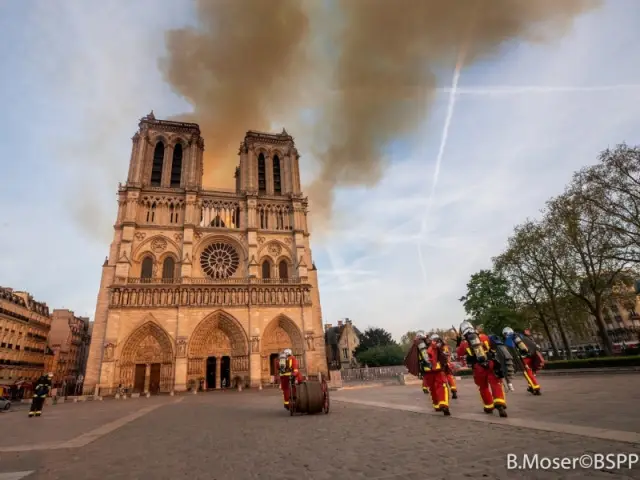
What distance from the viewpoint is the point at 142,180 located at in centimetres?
3325

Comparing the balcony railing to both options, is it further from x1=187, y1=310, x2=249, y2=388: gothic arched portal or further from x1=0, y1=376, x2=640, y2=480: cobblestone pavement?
x1=0, y1=376, x2=640, y2=480: cobblestone pavement

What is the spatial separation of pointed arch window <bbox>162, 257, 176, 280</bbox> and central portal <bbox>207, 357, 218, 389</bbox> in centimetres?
845

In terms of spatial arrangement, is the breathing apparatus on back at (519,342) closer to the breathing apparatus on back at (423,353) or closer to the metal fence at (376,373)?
the breathing apparatus on back at (423,353)

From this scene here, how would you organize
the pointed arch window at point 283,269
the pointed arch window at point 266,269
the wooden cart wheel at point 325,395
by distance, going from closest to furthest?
the wooden cart wheel at point 325,395, the pointed arch window at point 266,269, the pointed arch window at point 283,269

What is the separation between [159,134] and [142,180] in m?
6.03

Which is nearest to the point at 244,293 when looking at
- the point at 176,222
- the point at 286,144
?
the point at 176,222

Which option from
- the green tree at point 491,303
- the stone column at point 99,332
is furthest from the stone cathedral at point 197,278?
the green tree at point 491,303

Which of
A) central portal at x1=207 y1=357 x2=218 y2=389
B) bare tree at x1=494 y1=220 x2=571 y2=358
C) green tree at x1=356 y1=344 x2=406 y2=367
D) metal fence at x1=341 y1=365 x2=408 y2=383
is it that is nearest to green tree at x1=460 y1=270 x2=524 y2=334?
bare tree at x1=494 y1=220 x2=571 y2=358

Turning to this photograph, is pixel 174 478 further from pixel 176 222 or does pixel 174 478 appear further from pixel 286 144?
pixel 286 144

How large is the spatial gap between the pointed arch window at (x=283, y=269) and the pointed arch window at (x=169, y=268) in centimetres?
1009

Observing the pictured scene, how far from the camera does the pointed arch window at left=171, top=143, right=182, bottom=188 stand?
117 ft

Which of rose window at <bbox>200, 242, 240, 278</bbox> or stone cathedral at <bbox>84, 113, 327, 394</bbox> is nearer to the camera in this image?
stone cathedral at <bbox>84, 113, 327, 394</bbox>

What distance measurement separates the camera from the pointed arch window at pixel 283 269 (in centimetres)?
3455

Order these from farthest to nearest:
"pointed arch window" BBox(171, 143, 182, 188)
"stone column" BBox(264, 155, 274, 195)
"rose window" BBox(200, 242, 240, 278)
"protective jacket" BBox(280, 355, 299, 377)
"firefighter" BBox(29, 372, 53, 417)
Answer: "stone column" BBox(264, 155, 274, 195) → "pointed arch window" BBox(171, 143, 182, 188) → "rose window" BBox(200, 242, 240, 278) → "firefighter" BBox(29, 372, 53, 417) → "protective jacket" BBox(280, 355, 299, 377)
